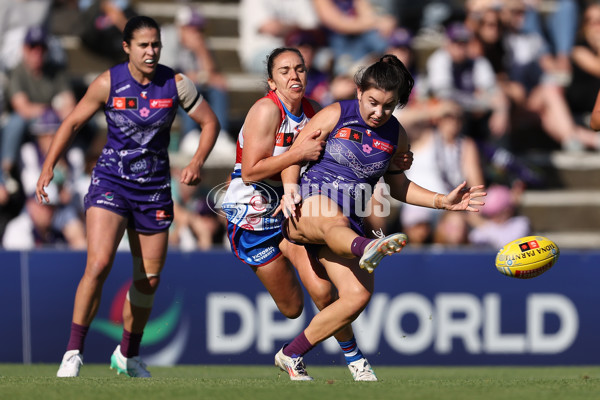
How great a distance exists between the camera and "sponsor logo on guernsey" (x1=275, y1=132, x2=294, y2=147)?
21.9ft

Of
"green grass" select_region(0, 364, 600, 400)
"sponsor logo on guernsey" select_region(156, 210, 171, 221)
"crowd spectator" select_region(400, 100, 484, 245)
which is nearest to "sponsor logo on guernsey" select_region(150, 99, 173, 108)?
"sponsor logo on guernsey" select_region(156, 210, 171, 221)

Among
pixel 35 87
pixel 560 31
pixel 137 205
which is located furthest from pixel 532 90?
pixel 137 205

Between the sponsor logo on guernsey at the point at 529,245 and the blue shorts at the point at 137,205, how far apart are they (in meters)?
2.47

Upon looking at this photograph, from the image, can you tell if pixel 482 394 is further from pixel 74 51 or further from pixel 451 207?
pixel 74 51

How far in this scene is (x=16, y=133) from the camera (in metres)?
10.8

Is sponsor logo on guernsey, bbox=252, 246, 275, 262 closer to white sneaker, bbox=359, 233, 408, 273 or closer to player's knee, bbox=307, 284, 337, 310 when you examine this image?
player's knee, bbox=307, 284, 337, 310

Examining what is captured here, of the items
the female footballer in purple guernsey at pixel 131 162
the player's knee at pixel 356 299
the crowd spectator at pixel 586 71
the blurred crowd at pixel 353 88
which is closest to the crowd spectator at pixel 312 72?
the blurred crowd at pixel 353 88

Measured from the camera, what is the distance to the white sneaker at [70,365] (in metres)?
6.99

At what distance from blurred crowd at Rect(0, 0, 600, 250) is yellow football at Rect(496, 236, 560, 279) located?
361 centimetres

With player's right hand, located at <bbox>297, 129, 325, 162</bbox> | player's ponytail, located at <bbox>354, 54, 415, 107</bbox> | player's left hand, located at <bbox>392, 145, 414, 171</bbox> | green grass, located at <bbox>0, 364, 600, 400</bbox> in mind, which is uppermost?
player's ponytail, located at <bbox>354, 54, 415, 107</bbox>

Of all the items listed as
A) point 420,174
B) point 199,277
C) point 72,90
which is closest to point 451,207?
point 199,277

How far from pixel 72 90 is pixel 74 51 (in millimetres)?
1005

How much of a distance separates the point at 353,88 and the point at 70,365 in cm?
535

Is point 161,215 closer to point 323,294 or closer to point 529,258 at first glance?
point 323,294
